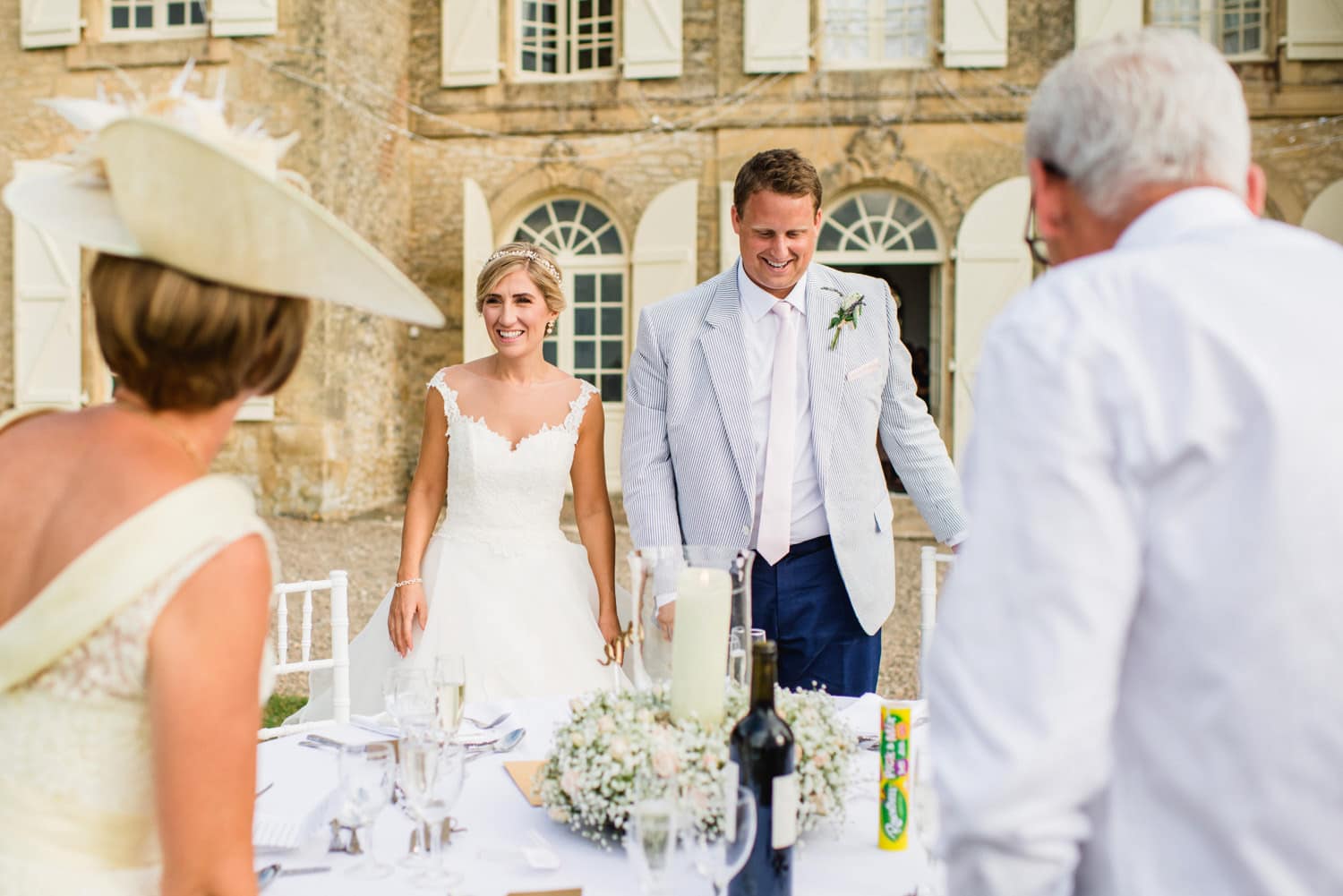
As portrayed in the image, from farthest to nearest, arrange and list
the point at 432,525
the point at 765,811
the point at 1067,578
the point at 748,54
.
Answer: the point at 748,54
the point at 432,525
the point at 765,811
the point at 1067,578

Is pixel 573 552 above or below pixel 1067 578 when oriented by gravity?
below

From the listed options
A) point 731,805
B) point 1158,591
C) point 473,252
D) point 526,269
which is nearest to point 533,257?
point 526,269

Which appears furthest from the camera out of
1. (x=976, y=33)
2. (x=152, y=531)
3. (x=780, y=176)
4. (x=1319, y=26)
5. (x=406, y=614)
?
(x=976, y=33)

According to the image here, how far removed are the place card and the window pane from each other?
918 cm

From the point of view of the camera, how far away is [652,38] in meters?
10.3

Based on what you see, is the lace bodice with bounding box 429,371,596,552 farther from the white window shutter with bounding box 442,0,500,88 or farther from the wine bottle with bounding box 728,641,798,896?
the white window shutter with bounding box 442,0,500,88

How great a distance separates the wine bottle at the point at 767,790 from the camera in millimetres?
1378

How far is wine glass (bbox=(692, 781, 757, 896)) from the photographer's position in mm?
1292

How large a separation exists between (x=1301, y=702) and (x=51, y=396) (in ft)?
36.6

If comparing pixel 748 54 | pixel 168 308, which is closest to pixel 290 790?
pixel 168 308

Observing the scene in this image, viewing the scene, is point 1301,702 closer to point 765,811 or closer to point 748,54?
point 765,811

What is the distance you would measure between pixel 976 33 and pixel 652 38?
9.45ft

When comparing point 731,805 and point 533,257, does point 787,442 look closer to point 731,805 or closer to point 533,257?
point 533,257

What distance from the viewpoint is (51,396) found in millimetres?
10234
